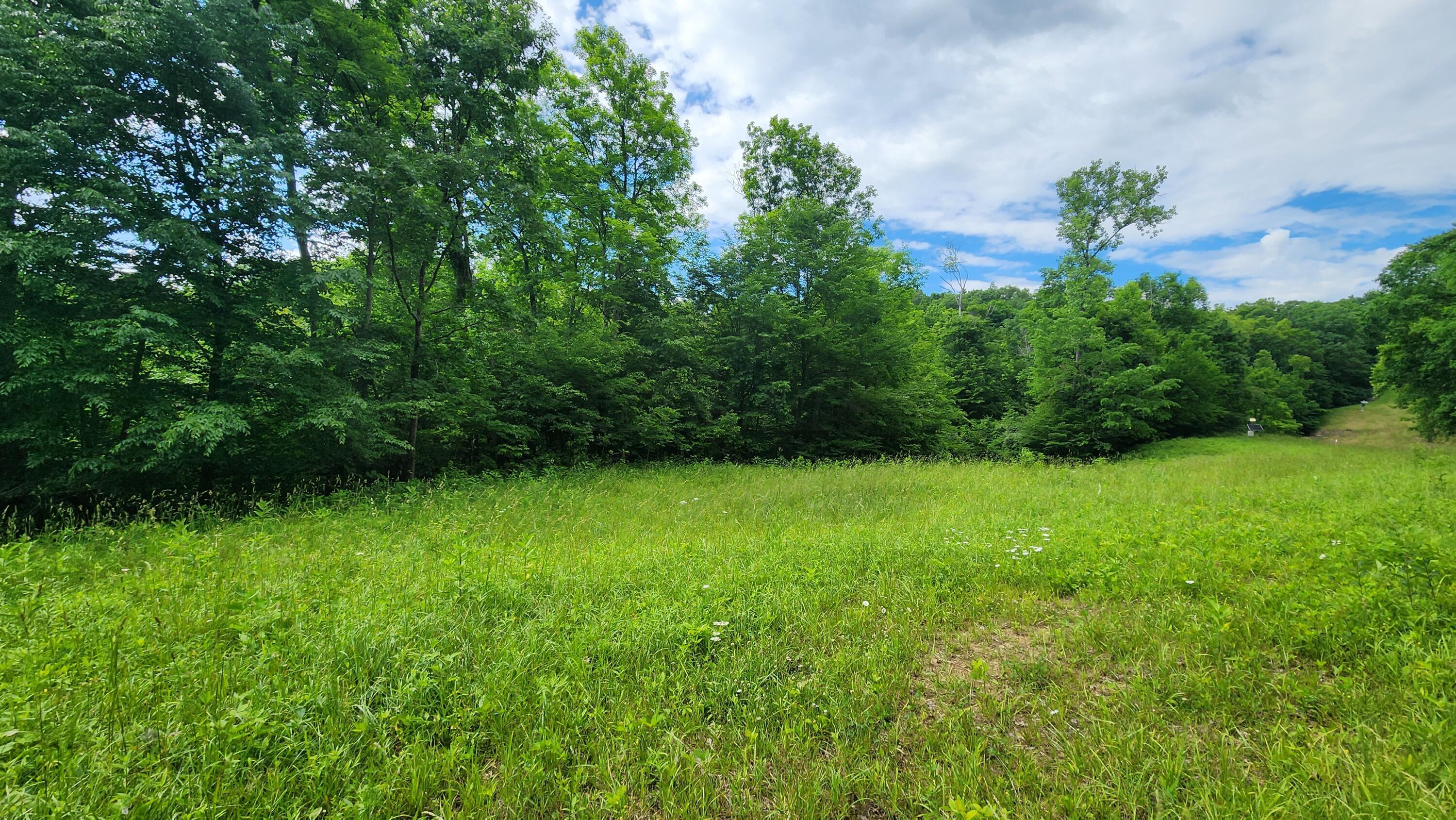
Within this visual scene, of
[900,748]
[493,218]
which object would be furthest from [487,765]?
[493,218]

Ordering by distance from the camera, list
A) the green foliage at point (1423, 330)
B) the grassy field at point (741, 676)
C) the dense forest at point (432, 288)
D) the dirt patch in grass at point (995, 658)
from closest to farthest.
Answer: the grassy field at point (741, 676), the dirt patch in grass at point (995, 658), the dense forest at point (432, 288), the green foliage at point (1423, 330)

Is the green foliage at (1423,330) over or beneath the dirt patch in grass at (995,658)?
over

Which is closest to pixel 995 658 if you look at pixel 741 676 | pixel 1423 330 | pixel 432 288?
pixel 741 676

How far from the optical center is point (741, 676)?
8.57ft

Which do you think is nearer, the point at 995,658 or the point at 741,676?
the point at 741,676

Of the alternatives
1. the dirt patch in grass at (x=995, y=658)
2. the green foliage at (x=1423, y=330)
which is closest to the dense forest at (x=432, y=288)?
the green foliage at (x=1423, y=330)

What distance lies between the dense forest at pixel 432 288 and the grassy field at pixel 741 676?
309cm

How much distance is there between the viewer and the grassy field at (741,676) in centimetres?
183

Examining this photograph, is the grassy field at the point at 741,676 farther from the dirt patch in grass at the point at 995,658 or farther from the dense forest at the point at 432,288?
the dense forest at the point at 432,288

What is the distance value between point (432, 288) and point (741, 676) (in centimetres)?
1159

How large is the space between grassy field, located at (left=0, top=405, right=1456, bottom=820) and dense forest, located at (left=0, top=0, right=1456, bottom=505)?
10.1 ft

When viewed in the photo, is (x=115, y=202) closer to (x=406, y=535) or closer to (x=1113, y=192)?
(x=406, y=535)

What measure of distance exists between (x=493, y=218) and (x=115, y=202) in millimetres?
5338

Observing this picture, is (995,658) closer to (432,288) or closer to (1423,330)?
(432,288)
